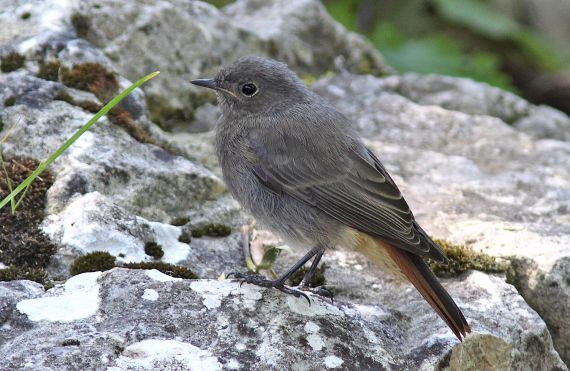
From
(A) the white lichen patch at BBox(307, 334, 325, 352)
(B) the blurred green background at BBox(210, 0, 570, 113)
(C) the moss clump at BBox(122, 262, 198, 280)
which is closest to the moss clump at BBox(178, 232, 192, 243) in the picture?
(C) the moss clump at BBox(122, 262, 198, 280)

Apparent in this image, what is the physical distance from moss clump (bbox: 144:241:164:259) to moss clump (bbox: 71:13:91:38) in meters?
2.39

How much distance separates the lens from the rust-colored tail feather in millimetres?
4125

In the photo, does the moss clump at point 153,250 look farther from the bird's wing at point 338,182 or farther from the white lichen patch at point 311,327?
the white lichen patch at point 311,327

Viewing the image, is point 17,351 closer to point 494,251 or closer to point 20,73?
point 20,73

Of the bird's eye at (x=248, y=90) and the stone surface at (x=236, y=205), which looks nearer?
the stone surface at (x=236, y=205)

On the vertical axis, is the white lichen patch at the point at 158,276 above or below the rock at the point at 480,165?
above

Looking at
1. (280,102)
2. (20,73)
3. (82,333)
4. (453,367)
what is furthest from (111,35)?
(453,367)

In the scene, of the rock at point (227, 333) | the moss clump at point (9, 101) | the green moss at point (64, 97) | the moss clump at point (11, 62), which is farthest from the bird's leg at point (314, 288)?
the moss clump at point (11, 62)

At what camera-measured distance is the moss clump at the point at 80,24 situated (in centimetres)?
630

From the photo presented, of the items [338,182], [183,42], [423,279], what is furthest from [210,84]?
[423,279]

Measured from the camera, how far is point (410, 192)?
6273 mm

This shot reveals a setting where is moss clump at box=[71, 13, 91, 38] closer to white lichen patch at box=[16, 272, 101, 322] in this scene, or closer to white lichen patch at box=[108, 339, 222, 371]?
white lichen patch at box=[16, 272, 101, 322]

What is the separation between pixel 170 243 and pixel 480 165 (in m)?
3.20

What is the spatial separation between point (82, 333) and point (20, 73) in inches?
109
